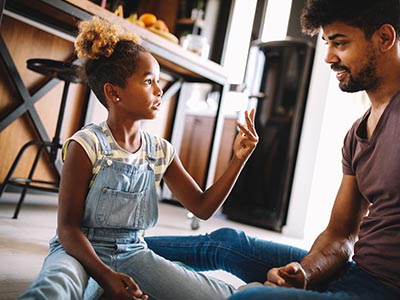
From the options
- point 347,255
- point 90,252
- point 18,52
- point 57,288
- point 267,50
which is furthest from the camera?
point 267,50

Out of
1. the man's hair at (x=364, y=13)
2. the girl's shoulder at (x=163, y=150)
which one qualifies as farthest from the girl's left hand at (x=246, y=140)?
the man's hair at (x=364, y=13)

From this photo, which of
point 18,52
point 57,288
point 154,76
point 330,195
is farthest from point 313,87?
point 57,288

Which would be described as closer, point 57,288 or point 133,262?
point 57,288

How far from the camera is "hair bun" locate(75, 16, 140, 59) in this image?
120 cm

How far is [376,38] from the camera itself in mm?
1065

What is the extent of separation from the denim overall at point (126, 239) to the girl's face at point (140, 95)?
11cm

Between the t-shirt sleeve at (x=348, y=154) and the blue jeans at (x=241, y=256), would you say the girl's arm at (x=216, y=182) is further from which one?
the t-shirt sleeve at (x=348, y=154)

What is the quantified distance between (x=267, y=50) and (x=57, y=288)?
10.9ft

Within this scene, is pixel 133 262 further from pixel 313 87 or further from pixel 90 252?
pixel 313 87

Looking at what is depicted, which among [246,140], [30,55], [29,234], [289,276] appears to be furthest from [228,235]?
[30,55]

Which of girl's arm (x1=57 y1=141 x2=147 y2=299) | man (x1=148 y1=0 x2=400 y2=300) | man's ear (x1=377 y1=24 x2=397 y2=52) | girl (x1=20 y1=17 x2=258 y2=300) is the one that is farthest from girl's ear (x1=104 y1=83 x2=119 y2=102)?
man's ear (x1=377 y1=24 x2=397 y2=52)

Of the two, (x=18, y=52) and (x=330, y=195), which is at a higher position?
(x=18, y=52)

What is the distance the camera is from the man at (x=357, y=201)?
2.94 feet

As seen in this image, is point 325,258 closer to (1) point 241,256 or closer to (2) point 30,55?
(1) point 241,256
